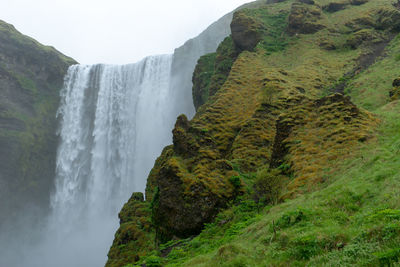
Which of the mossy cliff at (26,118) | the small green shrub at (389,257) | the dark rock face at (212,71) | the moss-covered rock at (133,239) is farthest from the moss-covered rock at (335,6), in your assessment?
the mossy cliff at (26,118)

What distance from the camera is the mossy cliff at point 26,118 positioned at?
175ft

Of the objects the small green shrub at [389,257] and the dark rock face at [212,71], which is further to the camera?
the dark rock face at [212,71]

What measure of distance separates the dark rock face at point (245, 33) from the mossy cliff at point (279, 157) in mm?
169

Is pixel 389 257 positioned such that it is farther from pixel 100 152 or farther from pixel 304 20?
pixel 100 152

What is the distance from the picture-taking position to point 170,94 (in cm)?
5609

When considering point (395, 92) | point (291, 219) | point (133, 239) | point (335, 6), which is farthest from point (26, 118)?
point (291, 219)

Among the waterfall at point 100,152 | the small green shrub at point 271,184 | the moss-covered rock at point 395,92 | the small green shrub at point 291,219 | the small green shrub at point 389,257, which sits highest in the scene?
the waterfall at point 100,152

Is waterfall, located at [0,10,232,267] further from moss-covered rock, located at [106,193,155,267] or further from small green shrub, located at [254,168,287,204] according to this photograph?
small green shrub, located at [254,168,287,204]

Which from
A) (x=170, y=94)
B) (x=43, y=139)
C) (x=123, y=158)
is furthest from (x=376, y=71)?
(x=43, y=139)

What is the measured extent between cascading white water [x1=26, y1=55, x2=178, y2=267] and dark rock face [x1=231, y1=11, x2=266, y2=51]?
18.7m

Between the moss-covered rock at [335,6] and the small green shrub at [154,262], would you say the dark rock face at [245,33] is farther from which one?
the small green shrub at [154,262]

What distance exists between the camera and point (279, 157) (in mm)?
16922

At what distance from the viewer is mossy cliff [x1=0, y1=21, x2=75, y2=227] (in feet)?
175

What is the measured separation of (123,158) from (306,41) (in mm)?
34942
